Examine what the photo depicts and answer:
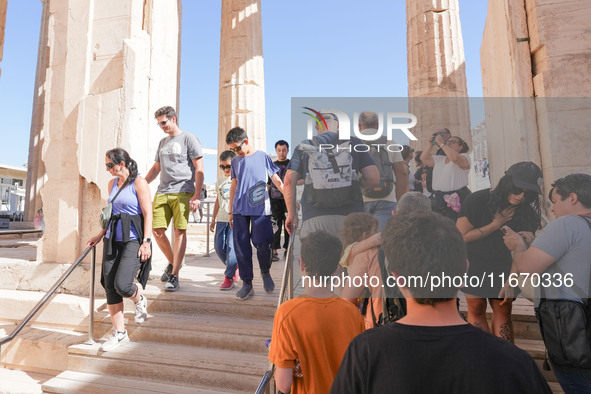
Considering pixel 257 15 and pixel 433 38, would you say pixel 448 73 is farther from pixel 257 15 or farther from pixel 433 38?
pixel 257 15

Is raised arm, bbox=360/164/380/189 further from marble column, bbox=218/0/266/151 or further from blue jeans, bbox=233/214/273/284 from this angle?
marble column, bbox=218/0/266/151

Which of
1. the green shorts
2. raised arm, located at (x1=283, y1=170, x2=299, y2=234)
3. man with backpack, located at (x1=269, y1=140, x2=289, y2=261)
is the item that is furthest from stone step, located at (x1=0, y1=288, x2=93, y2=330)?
raised arm, located at (x1=283, y1=170, x2=299, y2=234)

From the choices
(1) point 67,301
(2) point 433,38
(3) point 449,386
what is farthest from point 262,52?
(3) point 449,386

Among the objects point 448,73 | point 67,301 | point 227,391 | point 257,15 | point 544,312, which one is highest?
point 257,15

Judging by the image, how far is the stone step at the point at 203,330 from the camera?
10.3 feet

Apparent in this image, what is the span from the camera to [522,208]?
219 centimetres

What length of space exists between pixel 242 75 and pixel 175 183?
6389mm

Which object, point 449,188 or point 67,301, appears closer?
point 449,188

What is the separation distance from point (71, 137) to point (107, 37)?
152 centimetres

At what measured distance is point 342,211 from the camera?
87.0 inches

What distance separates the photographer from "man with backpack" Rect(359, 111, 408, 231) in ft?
7.72

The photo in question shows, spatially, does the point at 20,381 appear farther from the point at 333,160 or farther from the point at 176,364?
the point at 333,160

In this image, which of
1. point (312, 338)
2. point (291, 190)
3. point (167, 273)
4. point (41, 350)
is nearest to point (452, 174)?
point (291, 190)

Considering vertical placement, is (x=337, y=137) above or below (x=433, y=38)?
below
